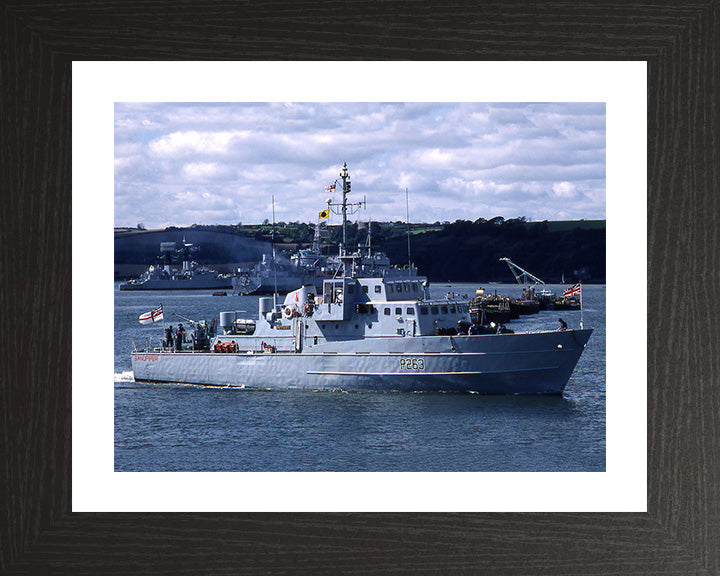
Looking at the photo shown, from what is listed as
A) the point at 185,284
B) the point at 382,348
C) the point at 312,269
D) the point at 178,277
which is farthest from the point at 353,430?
the point at 185,284

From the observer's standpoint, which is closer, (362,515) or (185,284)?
(362,515)

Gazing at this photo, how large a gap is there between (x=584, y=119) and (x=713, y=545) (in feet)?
38.3

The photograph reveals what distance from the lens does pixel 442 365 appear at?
9961 millimetres

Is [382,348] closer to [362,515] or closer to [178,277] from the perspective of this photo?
[362,515]

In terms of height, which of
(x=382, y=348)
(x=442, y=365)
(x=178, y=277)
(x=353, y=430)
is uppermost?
(x=178, y=277)

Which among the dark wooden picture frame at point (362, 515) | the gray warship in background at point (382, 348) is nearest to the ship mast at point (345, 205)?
the gray warship in background at point (382, 348)

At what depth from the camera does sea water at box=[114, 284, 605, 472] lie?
758cm

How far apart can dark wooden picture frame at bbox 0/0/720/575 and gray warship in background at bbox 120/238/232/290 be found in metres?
15.0

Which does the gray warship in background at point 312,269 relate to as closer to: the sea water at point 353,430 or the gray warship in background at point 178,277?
the gray warship in background at point 178,277

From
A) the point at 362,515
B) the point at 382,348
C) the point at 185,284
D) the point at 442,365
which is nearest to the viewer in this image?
the point at 362,515

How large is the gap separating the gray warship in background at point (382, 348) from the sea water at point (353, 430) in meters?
0.18

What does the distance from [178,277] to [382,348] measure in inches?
475

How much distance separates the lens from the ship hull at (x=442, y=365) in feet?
32.6

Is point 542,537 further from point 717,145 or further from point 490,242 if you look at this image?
point 490,242
